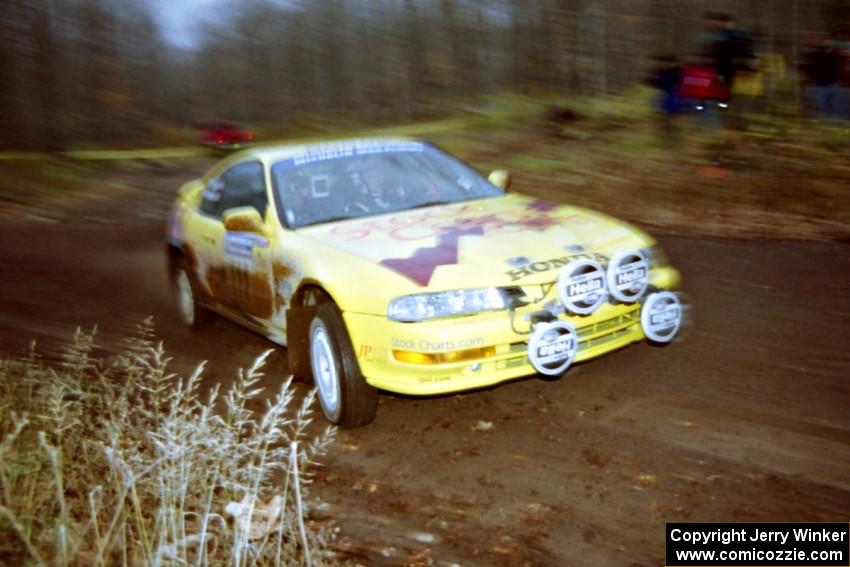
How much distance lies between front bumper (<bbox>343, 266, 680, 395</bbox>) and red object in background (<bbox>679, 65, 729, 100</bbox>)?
8.25 m

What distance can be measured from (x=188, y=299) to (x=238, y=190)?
1.43 m

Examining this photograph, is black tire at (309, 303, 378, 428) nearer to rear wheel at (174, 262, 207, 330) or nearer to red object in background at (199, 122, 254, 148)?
rear wheel at (174, 262, 207, 330)

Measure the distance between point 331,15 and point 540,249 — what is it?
1971 centimetres

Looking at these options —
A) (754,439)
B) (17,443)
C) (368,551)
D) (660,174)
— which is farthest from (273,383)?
(660,174)

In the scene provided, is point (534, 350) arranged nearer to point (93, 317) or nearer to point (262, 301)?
point (262, 301)

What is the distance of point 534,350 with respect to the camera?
15.6 ft

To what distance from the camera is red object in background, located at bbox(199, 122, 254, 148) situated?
2211 centimetres

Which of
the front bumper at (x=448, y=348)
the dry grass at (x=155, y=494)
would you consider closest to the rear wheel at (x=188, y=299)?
the dry grass at (x=155, y=494)

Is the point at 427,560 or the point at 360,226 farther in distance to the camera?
the point at 360,226

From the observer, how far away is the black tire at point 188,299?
A: 734 centimetres

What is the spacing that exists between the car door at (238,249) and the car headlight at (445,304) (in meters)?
1.28

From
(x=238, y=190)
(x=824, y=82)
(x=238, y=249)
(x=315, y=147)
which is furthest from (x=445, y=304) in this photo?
(x=824, y=82)

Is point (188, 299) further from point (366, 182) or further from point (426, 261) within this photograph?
point (426, 261)

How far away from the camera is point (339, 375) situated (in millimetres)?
5086
